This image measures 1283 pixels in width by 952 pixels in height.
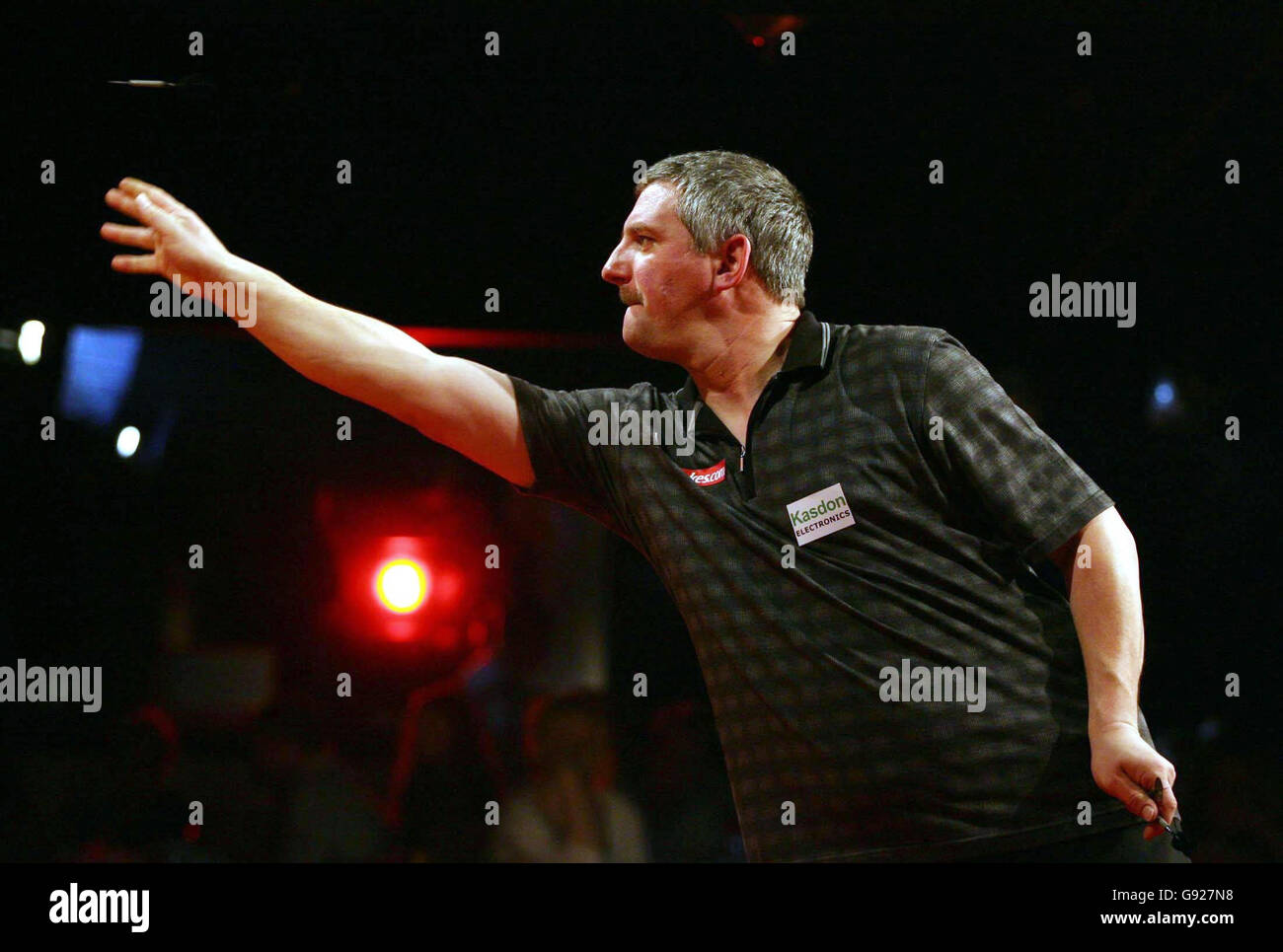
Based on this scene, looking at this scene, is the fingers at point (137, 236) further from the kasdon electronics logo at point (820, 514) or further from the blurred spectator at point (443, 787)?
the blurred spectator at point (443, 787)

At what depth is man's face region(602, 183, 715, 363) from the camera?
7.27ft

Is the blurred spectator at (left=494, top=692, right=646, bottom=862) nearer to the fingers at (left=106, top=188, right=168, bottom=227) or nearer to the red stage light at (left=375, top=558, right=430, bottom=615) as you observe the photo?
the red stage light at (left=375, top=558, right=430, bottom=615)

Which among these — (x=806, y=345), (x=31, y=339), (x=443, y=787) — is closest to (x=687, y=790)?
(x=443, y=787)

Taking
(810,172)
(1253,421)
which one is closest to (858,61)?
(810,172)

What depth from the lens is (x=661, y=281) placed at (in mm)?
2229

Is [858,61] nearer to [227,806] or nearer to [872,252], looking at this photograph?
[872,252]

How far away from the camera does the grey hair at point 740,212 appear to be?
2.26 m

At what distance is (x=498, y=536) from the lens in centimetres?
337

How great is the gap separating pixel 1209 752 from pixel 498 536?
2033mm

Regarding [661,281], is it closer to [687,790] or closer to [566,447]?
[566,447]

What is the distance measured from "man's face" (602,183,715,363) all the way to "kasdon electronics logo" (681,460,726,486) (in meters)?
0.28

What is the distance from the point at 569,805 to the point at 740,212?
5.41ft

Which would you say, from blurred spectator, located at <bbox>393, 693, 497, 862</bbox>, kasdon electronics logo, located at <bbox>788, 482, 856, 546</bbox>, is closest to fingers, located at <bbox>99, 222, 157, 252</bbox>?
kasdon electronics logo, located at <bbox>788, 482, 856, 546</bbox>

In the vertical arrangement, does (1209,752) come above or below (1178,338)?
below
